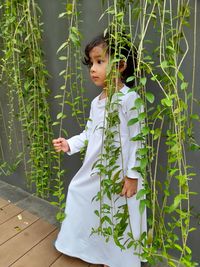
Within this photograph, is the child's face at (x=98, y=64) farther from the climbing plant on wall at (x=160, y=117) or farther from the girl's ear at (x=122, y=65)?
the climbing plant on wall at (x=160, y=117)

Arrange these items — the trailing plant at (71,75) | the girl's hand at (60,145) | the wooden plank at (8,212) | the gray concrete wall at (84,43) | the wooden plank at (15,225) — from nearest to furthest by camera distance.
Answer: the trailing plant at (71,75) → the gray concrete wall at (84,43) → the girl's hand at (60,145) → the wooden plank at (15,225) → the wooden plank at (8,212)

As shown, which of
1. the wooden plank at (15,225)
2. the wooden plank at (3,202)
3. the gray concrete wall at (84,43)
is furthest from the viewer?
the wooden plank at (3,202)

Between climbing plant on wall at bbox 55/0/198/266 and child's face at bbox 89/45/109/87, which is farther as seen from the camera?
child's face at bbox 89/45/109/87

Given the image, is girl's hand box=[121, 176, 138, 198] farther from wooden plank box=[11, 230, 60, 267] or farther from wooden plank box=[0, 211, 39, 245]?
wooden plank box=[0, 211, 39, 245]

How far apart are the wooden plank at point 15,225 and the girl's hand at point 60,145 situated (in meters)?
0.62

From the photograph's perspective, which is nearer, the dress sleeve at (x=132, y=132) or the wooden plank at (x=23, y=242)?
the dress sleeve at (x=132, y=132)

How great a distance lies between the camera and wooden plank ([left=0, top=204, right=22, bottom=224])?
→ 1757 mm

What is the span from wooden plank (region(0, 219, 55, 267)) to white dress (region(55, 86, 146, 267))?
17cm

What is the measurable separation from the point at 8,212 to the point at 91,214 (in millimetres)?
727

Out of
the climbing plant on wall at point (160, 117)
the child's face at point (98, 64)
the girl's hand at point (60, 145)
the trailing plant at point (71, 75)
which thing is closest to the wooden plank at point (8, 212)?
the trailing plant at point (71, 75)

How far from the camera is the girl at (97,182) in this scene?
1.16 metres

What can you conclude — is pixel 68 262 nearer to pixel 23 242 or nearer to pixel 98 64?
pixel 23 242

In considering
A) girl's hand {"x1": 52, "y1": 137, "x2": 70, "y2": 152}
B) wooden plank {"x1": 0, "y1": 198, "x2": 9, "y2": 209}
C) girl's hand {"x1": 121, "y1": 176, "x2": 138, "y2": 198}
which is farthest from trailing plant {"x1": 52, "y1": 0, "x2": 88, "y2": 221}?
wooden plank {"x1": 0, "y1": 198, "x2": 9, "y2": 209}

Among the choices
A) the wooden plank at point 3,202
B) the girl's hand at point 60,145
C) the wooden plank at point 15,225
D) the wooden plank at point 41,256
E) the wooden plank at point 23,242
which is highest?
the girl's hand at point 60,145
